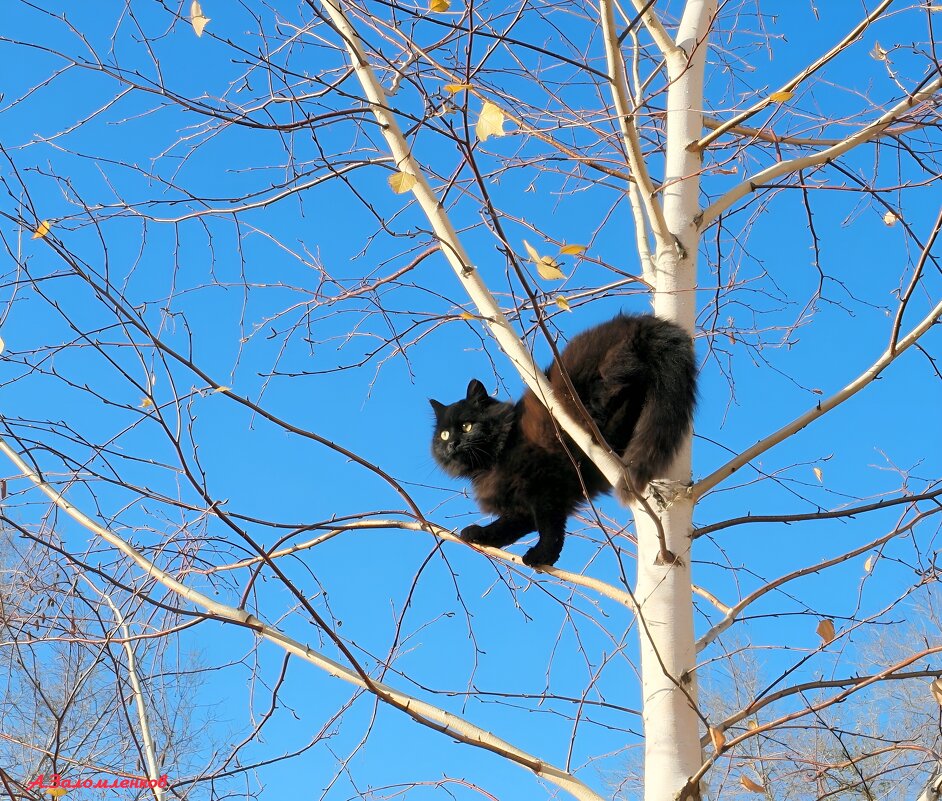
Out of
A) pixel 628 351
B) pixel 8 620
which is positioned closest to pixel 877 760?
pixel 628 351

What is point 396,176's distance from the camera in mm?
2156

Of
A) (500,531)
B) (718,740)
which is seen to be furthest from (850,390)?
(500,531)

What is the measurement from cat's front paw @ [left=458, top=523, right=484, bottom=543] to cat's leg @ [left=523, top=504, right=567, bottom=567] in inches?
11.9

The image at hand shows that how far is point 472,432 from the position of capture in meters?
4.72

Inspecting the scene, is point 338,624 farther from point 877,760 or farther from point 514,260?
point 877,760

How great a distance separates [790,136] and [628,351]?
1072mm

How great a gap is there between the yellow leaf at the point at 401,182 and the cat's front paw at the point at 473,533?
2.41 metres

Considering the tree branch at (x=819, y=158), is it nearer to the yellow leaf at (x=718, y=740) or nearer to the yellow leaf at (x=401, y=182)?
the yellow leaf at (x=401, y=182)

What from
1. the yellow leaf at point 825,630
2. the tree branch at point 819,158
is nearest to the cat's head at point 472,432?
the tree branch at point 819,158

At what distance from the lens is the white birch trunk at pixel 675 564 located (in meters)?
2.67

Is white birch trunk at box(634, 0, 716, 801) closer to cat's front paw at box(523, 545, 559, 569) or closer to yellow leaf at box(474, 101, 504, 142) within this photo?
cat's front paw at box(523, 545, 559, 569)

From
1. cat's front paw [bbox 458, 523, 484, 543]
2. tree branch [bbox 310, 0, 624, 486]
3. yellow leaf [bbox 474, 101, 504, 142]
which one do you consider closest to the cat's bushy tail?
tree branch [bbox 310, 0, 624, 486]

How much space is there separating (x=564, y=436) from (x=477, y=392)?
1.10 metres

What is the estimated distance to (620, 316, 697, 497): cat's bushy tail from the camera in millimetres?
3309
